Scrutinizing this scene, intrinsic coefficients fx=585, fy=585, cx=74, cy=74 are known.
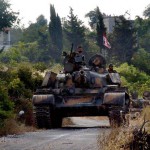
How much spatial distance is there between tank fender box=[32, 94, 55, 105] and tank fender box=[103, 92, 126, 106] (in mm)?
1918

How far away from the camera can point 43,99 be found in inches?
808

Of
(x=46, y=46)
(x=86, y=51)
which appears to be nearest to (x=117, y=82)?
(x=86, y=51)

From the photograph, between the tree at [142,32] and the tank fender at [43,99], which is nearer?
the tank fender at [43,99]

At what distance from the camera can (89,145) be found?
12.6 metres

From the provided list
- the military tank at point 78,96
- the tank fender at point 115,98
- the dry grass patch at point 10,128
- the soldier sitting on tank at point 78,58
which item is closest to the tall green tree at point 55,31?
the soldier sitting on tank at point 78,58

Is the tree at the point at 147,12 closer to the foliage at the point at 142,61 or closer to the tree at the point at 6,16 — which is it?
the foliage at the point at 142,61

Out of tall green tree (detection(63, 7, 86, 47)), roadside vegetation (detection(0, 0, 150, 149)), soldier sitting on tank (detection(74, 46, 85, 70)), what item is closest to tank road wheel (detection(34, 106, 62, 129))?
soldier sitting on tank (detection(74, 46, 85, 70))

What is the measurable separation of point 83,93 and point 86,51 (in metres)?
51.0

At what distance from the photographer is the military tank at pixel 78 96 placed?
2011cm

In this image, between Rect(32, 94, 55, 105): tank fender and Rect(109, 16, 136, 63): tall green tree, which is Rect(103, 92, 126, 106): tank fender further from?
Rect(109, 16, 136, 63): tall green tree

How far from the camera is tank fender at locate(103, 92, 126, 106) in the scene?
19891mm

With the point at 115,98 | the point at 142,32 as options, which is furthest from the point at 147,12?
the point at 115,98

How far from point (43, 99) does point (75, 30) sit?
55.8m

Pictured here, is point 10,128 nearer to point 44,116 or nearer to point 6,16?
point 44,116
